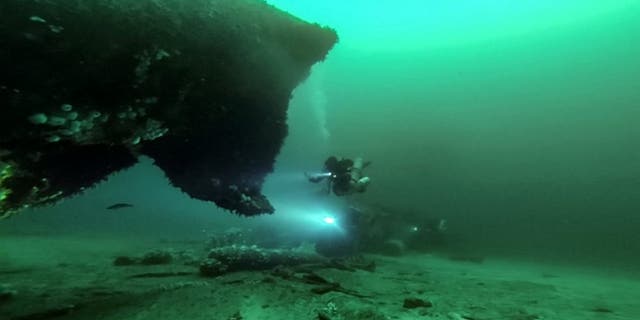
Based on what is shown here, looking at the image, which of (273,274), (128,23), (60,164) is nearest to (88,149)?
(60,164)

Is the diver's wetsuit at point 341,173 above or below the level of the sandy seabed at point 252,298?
above

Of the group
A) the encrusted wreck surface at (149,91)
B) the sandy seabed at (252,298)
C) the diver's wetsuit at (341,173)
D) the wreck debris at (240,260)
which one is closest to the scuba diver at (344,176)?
the diver's wetsuit at (341,173)

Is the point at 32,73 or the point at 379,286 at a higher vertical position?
the point at 32,73

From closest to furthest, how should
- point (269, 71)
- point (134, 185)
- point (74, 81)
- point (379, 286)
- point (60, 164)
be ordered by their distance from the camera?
point (74, 81)
point (60, 164)
point (269, 71)
point (379, 286)
point (134, 185)

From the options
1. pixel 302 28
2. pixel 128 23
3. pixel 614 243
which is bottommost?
pixel 614 243

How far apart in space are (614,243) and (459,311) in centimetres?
2352

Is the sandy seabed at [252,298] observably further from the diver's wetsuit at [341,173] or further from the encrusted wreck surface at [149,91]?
the diver's wetsuit at [341,173]

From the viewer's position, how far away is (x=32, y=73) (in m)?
3.83

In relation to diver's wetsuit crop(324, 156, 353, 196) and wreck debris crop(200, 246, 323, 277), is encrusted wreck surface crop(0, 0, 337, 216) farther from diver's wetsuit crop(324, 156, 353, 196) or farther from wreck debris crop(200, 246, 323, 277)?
diver's wetsuit crop(324, 156, 353, 196)

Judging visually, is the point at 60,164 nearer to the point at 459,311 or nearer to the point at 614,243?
the point at 459,311

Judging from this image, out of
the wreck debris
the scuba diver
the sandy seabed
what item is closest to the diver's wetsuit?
the scuba diver

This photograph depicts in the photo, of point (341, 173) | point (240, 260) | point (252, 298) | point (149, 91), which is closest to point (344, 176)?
point (341, 173)

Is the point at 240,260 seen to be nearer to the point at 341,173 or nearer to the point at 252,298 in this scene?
the point at 252,298

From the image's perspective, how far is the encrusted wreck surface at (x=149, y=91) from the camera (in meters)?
3.91
